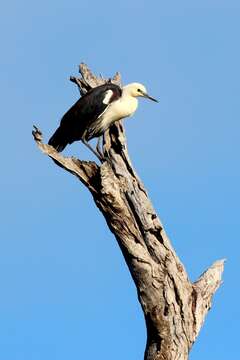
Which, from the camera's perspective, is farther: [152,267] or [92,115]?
[92,115]

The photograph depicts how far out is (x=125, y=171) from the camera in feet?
35.0

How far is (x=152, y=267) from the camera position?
9.95 meters

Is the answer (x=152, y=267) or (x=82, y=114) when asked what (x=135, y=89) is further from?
(x=152, y=267)

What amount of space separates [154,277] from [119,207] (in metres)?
0.81

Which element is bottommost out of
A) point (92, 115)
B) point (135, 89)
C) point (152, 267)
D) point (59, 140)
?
point (152, 267)

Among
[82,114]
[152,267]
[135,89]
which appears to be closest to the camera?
[152,267]

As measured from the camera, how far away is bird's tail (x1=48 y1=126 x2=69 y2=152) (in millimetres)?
12336

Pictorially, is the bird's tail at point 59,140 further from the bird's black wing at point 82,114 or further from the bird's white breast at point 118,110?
the bird's white breast at point 118,110

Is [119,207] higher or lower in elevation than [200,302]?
higher

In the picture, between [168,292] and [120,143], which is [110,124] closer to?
[120,143]

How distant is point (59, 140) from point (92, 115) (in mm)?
563

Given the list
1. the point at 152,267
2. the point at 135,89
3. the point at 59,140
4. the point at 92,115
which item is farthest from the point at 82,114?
the point at 152,267

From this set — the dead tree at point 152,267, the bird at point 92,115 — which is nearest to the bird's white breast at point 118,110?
the bird at point 92,115

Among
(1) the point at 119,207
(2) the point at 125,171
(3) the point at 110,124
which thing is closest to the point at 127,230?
(1) the point at 119,207
